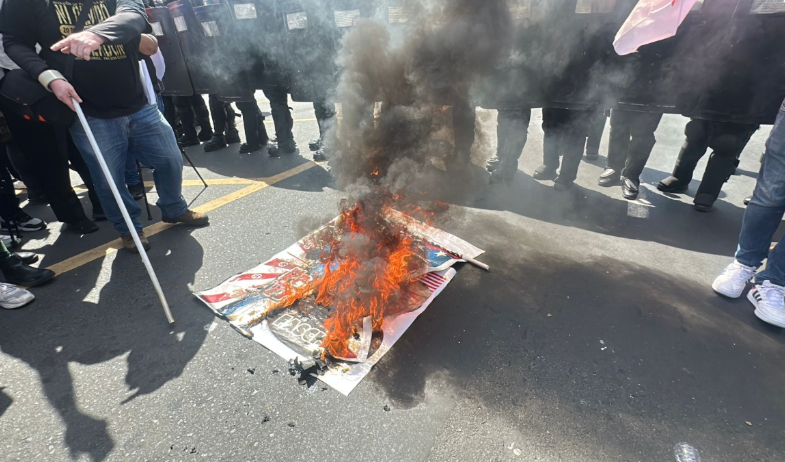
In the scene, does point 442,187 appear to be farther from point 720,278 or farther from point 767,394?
point 767,394

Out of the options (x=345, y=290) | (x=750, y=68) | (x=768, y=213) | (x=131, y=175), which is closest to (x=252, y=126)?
(x=131, y=175)

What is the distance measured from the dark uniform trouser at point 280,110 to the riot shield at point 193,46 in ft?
3.36

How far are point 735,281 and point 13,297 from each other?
18.1ft

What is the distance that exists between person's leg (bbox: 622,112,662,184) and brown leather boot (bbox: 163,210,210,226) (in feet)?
16.4

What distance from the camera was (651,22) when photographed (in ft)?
10.6

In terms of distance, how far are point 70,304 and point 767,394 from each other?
4.71 metres

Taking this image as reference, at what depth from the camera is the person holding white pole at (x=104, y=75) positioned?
266 cm

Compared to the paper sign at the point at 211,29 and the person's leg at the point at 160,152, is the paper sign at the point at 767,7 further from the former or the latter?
the paper sign at the point at 211,29

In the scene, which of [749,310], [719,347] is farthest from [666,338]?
[749,310]

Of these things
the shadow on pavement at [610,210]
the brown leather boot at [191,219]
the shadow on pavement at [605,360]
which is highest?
the brown leather boot at [191,219]

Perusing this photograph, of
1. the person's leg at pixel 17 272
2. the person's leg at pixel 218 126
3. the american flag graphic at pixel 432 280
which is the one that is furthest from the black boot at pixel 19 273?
the person's leg at pixel 218 126

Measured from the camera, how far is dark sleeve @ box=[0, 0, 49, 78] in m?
2.66

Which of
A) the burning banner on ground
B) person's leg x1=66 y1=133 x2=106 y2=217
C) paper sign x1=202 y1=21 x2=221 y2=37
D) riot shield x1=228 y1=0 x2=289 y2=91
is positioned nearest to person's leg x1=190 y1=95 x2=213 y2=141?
paper sign x1=202 y1=21 x2=221 y2=37

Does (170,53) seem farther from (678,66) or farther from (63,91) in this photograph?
(678,66)
